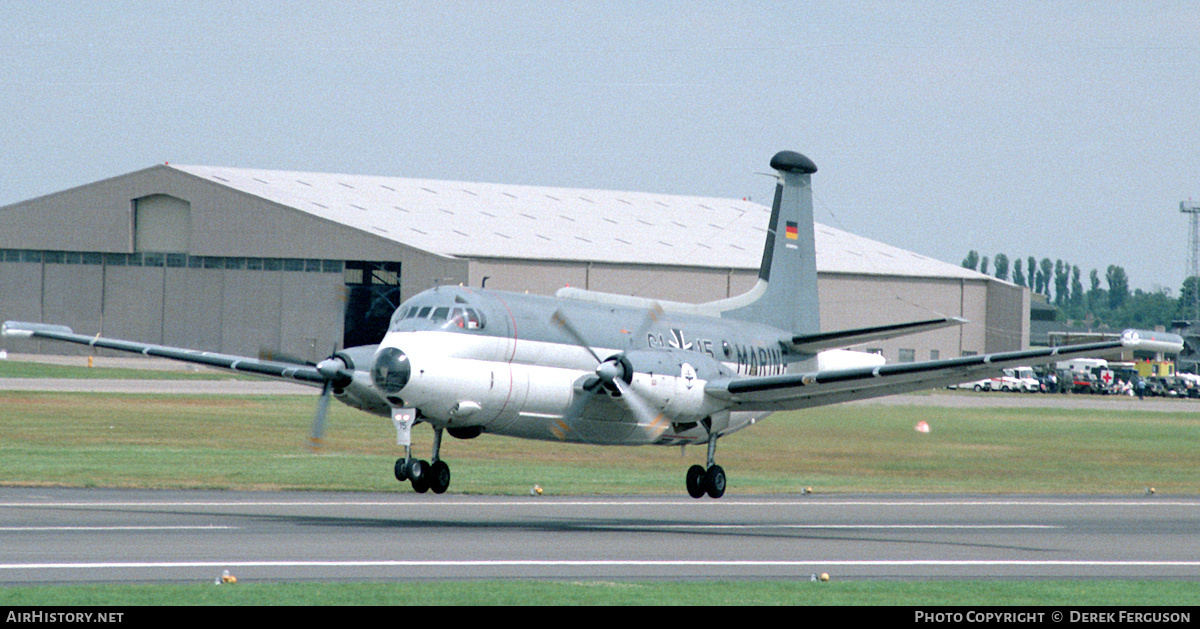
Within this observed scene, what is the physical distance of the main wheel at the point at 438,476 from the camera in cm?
2462

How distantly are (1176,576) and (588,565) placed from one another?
7896mm

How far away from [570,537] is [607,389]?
3.70m

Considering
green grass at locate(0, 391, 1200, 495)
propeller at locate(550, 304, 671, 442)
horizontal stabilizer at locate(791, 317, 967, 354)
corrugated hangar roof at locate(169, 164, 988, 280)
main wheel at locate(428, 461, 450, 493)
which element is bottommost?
green grass at locate(0, 391, 1200, 495)

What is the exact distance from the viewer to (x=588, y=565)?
727 inches

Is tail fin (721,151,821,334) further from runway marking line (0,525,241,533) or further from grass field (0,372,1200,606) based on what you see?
runway marking line (0,525,241,533)

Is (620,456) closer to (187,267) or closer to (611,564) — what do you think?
(611,564)

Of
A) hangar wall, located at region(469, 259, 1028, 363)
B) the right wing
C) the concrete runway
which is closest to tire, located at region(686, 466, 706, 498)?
the concrete runway

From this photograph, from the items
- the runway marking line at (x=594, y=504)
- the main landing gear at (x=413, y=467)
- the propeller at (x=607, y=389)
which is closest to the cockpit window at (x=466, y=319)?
the main landing gear at (x=413, y=467)

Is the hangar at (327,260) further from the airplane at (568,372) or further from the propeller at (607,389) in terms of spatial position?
the propeller at (607,389)

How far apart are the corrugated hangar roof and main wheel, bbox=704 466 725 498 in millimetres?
58124

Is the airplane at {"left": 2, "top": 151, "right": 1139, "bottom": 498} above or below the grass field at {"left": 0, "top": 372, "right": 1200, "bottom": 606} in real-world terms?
above

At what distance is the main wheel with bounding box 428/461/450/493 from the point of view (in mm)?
24625

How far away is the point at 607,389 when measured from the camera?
82.9 feet

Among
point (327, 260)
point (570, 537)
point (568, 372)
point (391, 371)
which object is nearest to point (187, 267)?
point (327, 260)
